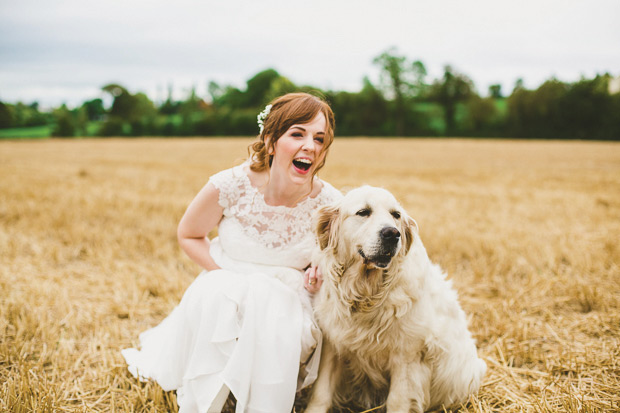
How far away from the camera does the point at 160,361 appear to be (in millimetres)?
2586

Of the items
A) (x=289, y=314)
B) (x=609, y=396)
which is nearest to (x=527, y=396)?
(x=609, y=396)

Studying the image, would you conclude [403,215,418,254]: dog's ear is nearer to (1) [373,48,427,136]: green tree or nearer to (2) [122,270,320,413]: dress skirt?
(2) [122,270,320,413]: dress skirt

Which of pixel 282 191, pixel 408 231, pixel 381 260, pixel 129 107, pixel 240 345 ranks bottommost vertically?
pixel 240 345

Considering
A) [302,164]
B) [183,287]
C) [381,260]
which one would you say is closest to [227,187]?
[302,164]

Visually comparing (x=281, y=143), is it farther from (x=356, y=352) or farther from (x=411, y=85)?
(x=411, y=85)

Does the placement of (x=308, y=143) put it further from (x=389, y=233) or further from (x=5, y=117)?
(x=5, y=117)

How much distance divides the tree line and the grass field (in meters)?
32.8

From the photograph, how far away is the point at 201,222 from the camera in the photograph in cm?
282

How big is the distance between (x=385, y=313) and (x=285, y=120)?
133cm

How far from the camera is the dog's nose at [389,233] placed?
2061mm

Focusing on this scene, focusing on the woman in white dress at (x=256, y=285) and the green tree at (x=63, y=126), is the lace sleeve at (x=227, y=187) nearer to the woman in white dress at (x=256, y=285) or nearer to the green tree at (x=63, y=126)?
the woman in white dress at (x=256, y=285)

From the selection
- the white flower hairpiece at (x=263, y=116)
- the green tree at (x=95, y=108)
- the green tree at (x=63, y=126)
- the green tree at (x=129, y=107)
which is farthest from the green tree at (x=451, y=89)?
the white flower hairpiece at (x=263, y=116)

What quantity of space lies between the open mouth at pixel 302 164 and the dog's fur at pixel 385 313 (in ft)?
1.27

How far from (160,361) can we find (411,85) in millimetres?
52535
